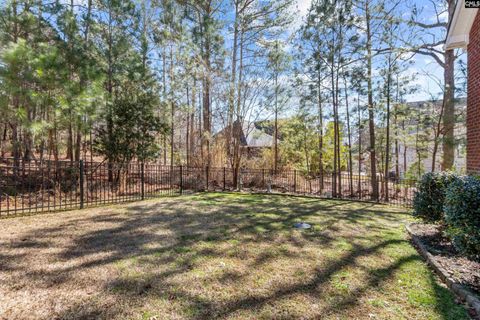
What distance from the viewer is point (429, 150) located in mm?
11445

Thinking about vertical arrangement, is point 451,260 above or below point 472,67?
below

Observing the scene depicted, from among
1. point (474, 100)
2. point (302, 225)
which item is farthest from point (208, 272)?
point (474, 100)

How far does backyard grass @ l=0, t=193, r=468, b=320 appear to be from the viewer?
2.30m

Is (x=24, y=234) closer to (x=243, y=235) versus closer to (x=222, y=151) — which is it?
(x=243, y=235)

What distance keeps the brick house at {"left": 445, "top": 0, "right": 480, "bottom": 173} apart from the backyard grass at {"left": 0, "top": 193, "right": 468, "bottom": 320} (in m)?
2.28

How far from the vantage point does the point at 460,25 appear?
19.8 ft

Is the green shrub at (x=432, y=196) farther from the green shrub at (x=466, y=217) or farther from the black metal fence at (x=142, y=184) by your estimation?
the black metal fence at (x=142, y=184)

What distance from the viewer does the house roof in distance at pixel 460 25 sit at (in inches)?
217

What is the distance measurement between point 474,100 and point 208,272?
641 cm

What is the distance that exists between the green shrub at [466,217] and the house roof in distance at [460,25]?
178 inches

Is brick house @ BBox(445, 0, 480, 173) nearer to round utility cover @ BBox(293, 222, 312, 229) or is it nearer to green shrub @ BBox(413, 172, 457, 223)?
green shrub @ BBox(413, 172, 457, 223)

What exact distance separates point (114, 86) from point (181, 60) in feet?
11.4

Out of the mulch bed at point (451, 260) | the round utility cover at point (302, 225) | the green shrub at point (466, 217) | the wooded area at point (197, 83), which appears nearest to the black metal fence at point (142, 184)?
the wooded area at point (197, 83)

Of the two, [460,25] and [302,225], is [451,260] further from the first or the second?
[460,25]
